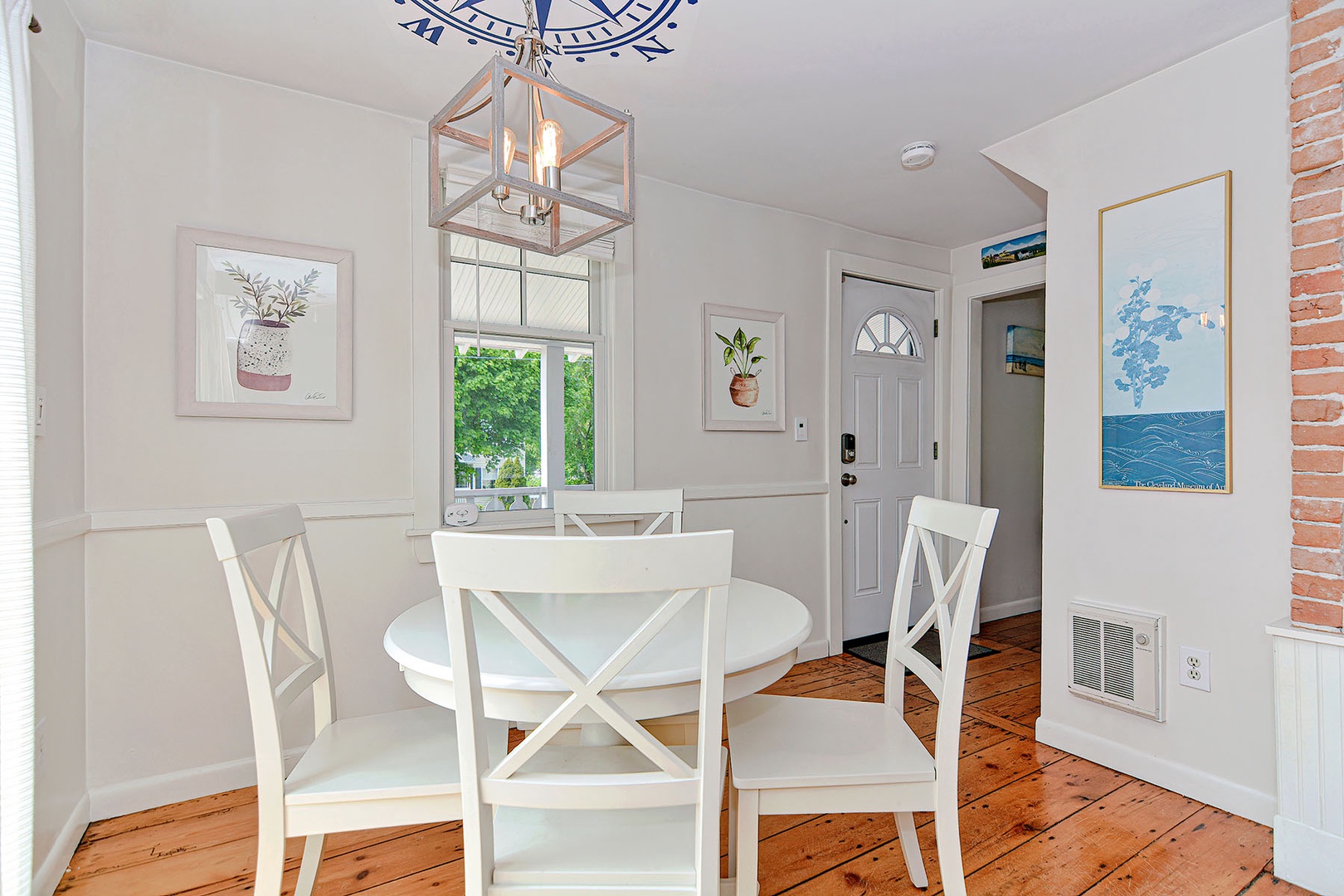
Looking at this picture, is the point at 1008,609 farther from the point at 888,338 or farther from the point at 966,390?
the point at 888,338

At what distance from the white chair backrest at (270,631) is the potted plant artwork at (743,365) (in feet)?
7.07

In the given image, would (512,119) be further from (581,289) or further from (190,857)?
(190,857)

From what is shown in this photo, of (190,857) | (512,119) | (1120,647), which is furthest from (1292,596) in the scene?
(190,857)

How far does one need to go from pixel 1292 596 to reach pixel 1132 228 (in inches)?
50.9

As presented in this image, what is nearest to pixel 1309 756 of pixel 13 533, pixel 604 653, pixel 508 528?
pixel 604 653

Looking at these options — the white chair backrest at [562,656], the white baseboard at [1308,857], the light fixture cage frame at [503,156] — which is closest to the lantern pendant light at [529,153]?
the light fixture cage frame at [503,156]

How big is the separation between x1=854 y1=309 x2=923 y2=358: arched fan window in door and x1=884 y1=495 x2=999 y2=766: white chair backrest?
89.2 inches

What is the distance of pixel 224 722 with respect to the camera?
7.46 feet

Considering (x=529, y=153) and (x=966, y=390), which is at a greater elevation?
(x=529, y=153)

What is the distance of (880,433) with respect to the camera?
4.00m

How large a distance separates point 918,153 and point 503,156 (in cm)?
213

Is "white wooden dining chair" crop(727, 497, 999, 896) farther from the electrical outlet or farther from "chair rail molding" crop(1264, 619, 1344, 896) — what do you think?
the electrical outlet

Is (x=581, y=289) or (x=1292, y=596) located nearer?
(x=1292, y=596)

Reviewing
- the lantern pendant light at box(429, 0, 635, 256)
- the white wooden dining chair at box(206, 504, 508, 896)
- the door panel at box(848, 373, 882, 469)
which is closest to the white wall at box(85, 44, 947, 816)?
the white wooden dining chair at box(206, 504, 508, 896)
